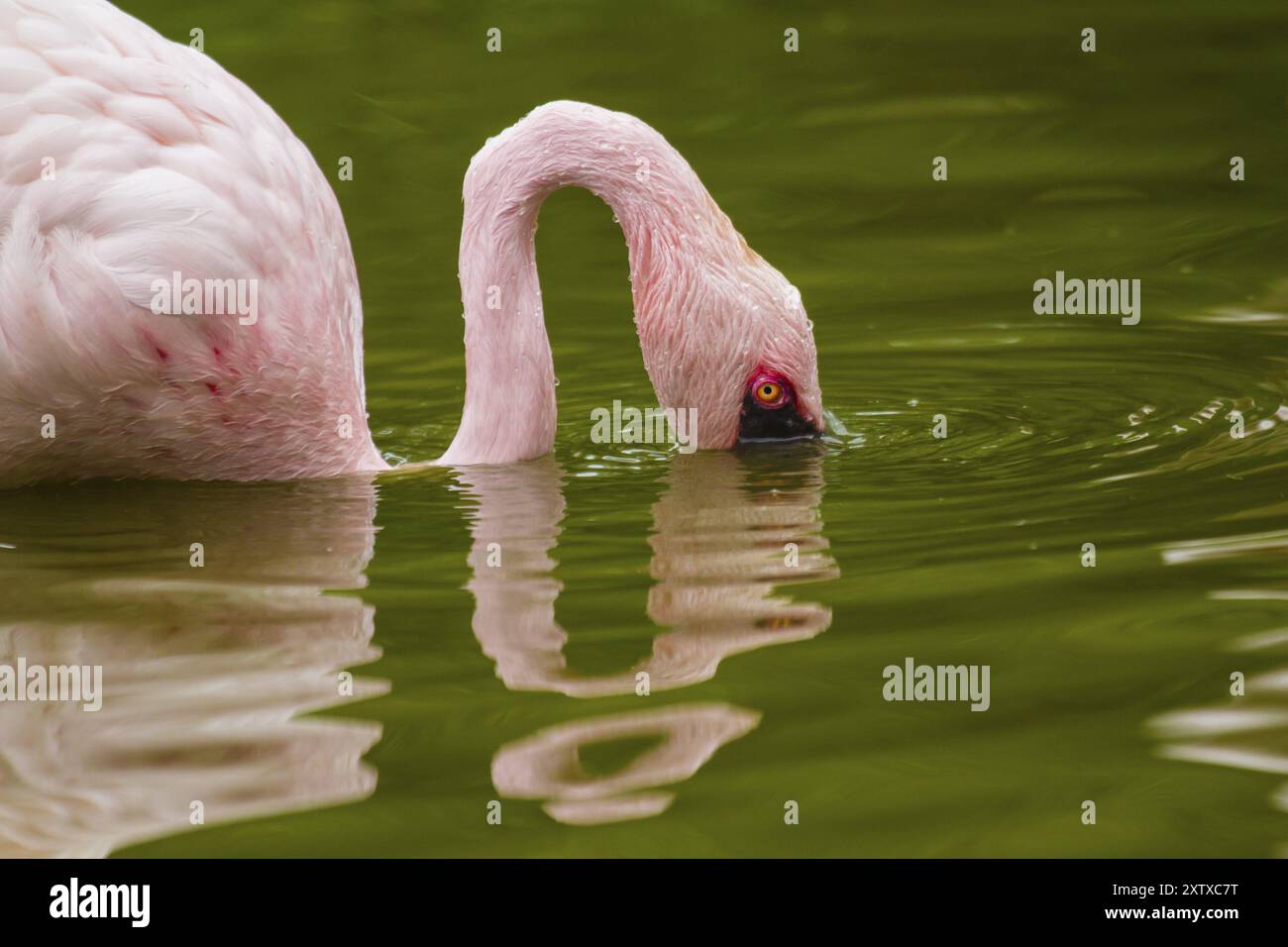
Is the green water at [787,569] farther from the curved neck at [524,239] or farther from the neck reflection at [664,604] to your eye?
the curved neck at [524,239]

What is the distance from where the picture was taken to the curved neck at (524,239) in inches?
315

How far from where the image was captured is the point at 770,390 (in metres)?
8.00

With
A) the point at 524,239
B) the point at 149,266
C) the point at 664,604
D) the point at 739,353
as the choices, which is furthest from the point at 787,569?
the point at 149,266

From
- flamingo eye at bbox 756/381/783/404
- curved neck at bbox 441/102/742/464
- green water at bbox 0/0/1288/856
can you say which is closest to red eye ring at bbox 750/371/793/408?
flamingo eye at bbox 756/381/783/404

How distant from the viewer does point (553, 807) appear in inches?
180

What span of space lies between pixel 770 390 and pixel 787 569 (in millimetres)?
1710

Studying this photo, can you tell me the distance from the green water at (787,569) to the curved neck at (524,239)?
0.22m

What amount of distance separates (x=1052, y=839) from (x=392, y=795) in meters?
1.37

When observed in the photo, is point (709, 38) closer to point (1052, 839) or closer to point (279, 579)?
point (279, 579)

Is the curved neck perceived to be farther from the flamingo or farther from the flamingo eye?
the flamingo eye

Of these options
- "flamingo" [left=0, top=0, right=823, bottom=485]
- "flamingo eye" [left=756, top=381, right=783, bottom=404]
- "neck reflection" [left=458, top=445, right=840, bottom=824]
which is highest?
"flamingo" [left=0, top=0, right=823, bottom=485]

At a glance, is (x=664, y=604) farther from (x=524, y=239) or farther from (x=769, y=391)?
(x=524, y=239)

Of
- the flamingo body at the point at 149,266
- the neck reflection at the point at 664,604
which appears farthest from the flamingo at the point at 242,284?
the neck reflection at the point at 664,604

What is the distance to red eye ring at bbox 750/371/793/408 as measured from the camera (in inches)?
314
